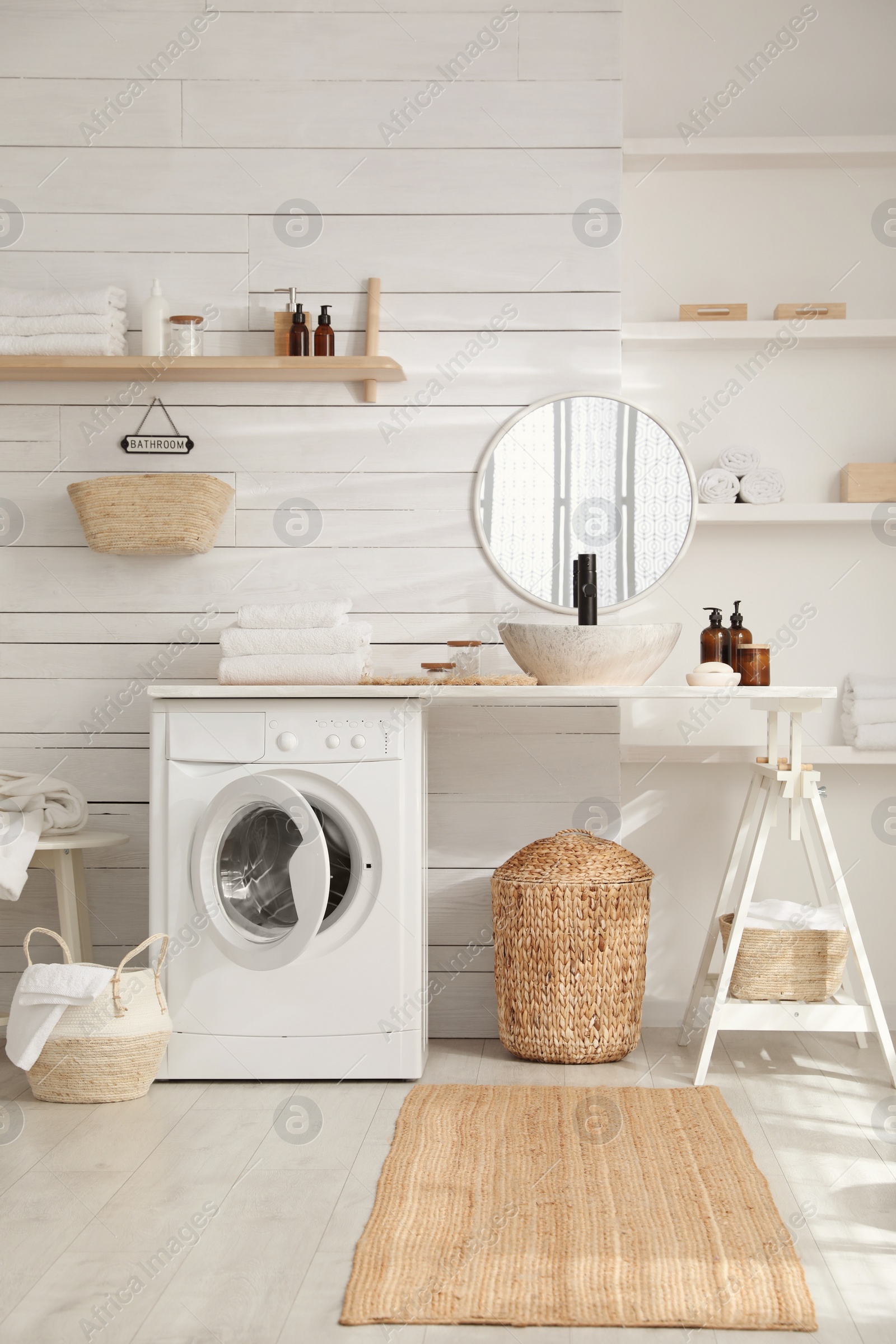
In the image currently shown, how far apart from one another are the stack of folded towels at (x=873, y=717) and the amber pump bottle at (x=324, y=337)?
1.62 m

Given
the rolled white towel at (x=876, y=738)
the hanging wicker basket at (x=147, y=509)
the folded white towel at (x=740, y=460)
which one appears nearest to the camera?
the hanging wicker basket at (x=147, y=509)

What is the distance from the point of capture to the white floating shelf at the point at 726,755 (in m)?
3.03

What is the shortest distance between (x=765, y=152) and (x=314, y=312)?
1.26 m

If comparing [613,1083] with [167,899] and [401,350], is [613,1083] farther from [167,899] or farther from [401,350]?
[401,350]

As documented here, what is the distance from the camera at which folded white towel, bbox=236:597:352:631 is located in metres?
2.66

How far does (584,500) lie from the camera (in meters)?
3.08

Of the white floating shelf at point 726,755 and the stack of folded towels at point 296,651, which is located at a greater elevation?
the stack of folded towels at point 296,651

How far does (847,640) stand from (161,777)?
1.86m

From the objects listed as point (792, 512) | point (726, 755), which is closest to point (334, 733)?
point (726, 755)

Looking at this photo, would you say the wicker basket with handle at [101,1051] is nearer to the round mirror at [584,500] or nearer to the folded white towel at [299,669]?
the folded white towel at [299,669]

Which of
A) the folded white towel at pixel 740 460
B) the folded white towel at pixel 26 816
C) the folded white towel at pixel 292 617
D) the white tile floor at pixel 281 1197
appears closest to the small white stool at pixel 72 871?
the folded white towel at pixel 26 816

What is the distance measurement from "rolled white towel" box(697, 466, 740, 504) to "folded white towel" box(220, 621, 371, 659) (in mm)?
1059

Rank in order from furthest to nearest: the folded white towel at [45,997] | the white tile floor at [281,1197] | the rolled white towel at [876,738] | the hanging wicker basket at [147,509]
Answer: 1. the rolled white towel at [876,738]
2. the hanging wicker basket at [147,509]
3. the folded white towel at [45,997]
4. the white tile floor at [281,1197]

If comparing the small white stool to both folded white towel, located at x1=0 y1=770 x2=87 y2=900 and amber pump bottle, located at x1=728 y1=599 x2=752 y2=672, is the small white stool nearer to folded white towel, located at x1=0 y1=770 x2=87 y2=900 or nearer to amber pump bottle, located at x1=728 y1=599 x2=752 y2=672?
folded white towel, located at x1=0 y1=770 x2=87 y2=900
